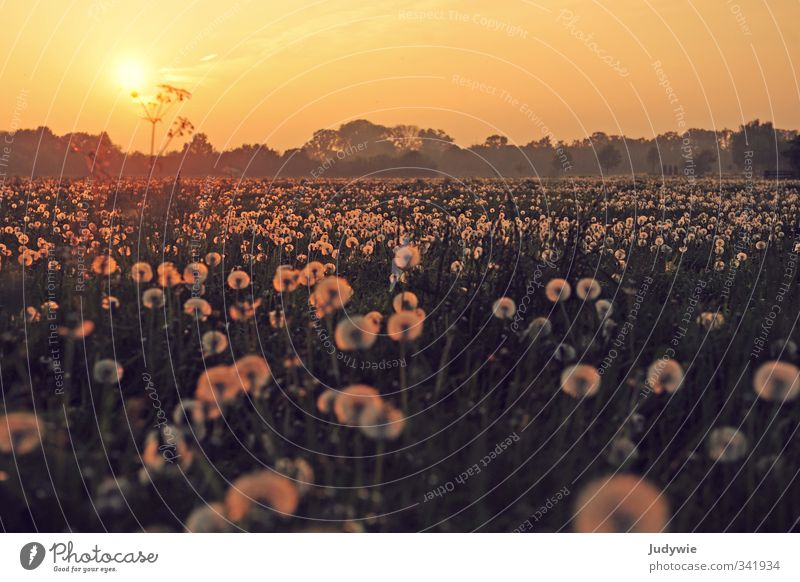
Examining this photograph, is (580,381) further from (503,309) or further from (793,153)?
(793,153)

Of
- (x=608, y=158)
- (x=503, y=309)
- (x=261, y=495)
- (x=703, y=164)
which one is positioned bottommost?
(x=261, y=495)

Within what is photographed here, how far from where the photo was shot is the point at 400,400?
10.9 feet

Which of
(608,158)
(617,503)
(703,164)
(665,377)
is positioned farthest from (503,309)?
(608,158)

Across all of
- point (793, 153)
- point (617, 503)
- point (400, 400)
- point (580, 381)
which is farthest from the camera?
point (793, 153)

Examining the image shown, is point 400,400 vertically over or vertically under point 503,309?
under

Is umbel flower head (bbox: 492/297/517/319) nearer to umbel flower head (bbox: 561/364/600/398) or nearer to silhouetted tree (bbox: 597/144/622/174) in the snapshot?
umbel flower head (bbox: 561/364/600/398)

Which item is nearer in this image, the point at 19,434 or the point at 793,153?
the point at 19,434

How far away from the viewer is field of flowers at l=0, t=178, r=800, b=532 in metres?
2.88

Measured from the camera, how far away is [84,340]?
376 cm

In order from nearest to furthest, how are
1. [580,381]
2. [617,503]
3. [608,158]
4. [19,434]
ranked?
[617,503], [19,434], [580,381], [608,158]

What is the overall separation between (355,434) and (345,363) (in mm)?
612

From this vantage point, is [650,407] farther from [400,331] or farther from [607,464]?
[400,331]

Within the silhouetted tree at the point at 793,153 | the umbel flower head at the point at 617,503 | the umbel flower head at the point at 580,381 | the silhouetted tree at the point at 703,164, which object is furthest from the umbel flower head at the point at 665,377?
the silhouetted tree at the point at 793,153

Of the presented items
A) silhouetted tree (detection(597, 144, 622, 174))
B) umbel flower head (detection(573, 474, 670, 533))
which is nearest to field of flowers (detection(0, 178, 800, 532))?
umbel flower head (detection(573, 474, 670, 533))
